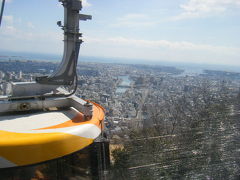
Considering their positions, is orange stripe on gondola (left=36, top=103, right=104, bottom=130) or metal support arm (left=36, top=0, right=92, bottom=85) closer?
orange stripe on gondola (left=36, top=103, right=104, bottom=130)

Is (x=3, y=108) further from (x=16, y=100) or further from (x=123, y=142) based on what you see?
(x=123, y=142)

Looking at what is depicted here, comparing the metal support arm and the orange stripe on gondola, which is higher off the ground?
the metal support arm

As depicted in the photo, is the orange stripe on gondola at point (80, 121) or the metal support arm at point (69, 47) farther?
the metal support arm at point (69, 47)

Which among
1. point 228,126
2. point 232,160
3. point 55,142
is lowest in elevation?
point 232,160

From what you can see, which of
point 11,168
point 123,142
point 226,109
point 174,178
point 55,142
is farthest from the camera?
point 226,109

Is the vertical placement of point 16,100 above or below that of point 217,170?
above

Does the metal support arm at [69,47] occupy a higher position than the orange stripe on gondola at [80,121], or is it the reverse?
the metal support arm at [69,47]

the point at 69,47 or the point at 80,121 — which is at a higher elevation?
the point at 69,47

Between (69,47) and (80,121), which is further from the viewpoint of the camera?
(69,47)

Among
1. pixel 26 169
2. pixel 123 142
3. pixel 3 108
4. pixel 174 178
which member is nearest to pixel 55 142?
pixel 26 169

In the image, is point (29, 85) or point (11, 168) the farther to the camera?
point (29, 85)

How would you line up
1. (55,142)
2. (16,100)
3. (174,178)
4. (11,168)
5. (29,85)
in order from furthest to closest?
(174,178), (29,85), (16,100), (55,142), (11,168)
